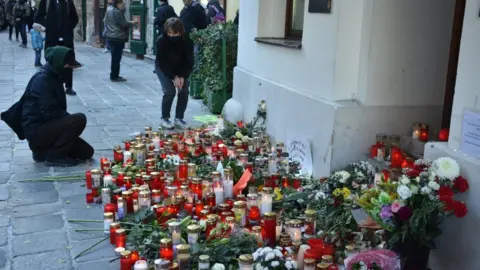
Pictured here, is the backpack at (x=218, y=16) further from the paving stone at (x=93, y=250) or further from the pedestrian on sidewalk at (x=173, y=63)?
the paving stone at (x=93, y=250)

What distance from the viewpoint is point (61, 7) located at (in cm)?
926

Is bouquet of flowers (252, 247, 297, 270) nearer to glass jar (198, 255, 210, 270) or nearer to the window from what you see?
glass jar (198, 255, 210, 270)

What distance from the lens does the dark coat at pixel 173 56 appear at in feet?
23.7

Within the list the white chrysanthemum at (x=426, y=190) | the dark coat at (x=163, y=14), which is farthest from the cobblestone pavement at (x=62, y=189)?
the white chrysanthemum at (x=426, y=190)

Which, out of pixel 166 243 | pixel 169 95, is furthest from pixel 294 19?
pixel 166 243

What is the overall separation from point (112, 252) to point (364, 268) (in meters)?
1.83

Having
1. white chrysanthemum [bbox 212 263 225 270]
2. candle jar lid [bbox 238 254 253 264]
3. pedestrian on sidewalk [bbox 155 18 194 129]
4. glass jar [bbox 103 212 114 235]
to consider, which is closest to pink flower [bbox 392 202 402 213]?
candle jar lid [bbox 238 254 253 264]

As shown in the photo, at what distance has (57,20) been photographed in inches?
362

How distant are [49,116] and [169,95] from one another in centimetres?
210

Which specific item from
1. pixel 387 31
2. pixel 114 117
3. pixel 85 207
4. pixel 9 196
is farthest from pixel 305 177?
pixel 114 117

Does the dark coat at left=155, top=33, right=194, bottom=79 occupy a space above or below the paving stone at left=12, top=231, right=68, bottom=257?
above

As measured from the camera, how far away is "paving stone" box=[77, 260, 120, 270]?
373cm

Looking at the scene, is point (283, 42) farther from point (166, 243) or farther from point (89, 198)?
point (166, 243)

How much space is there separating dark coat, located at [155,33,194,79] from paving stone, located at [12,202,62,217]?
2.96 m
